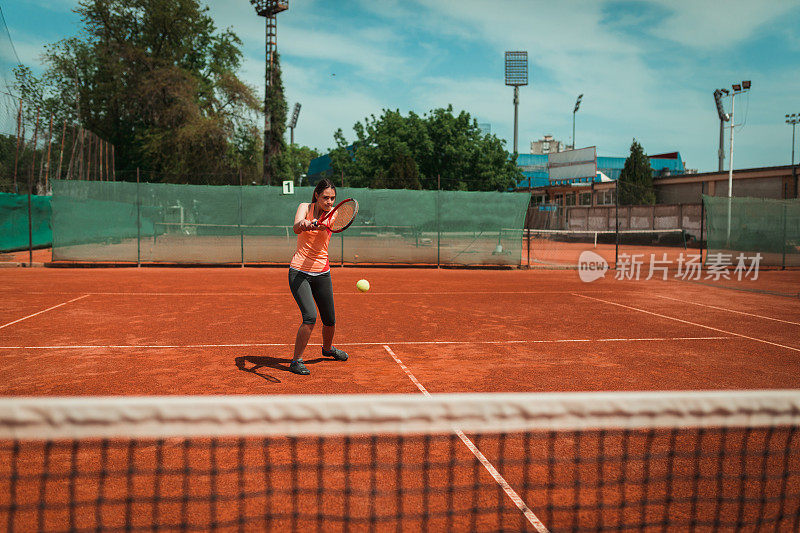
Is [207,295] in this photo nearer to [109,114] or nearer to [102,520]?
[102,520]

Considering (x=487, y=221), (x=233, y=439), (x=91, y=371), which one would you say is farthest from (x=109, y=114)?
(x=233, y=439)

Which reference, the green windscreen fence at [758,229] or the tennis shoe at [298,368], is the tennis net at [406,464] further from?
the green windscreen fence at [758,229]

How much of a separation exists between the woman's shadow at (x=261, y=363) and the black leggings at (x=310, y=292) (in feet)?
2.17

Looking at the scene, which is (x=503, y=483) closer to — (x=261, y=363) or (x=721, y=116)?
(x=261, y=363)

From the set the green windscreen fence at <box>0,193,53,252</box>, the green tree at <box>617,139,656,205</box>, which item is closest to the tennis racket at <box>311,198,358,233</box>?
the green windscreen fence at <box>0,193,53,252</box>

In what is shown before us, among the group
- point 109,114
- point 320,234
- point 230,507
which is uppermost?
point 109,114

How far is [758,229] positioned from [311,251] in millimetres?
19196

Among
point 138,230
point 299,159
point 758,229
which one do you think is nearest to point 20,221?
point 138,230

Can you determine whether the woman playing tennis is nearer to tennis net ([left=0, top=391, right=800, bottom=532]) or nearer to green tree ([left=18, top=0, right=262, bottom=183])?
tennis net ([left=0, top=391, right=800, bottom=532])

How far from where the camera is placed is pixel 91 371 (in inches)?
225

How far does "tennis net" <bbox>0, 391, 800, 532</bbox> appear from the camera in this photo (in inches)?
90.7

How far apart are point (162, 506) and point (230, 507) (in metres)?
0.35

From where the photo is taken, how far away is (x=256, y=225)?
1855 cm

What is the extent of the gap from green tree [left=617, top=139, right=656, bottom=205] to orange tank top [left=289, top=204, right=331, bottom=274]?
43124 mm
